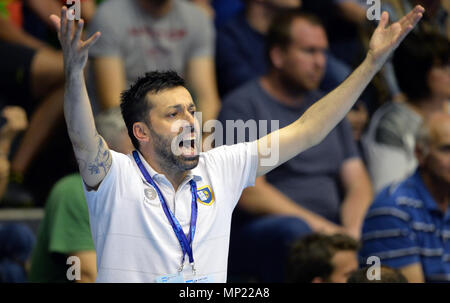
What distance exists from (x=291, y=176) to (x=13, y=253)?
5.77 feet

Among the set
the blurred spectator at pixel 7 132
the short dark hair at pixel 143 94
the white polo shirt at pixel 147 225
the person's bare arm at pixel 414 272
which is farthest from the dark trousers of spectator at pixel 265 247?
the short dark hair at pixel 143 94

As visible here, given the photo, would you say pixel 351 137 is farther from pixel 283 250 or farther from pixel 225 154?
pixel 225 154

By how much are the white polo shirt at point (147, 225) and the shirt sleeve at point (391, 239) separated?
5.18 feet

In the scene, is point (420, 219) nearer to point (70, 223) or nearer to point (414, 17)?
point (414, 17)

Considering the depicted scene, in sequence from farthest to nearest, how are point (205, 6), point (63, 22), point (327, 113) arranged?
point (205, 6) < point (327, 113) < point (63, 22)

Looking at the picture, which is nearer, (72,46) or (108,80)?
(72,46)

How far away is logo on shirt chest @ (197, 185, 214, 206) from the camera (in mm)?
2678

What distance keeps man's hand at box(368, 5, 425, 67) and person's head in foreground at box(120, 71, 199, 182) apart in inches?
28.2

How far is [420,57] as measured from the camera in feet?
17.9

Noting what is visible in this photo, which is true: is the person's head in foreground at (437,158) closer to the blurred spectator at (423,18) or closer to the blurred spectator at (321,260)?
the blurred spectator at (321,260)

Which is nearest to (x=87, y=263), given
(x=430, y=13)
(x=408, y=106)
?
(x=408, y=106)

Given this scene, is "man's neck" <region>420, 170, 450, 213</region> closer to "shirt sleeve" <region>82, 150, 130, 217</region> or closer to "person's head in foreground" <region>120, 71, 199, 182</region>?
"person's head in foreground" <region>120, 71, 199, 182</region>
